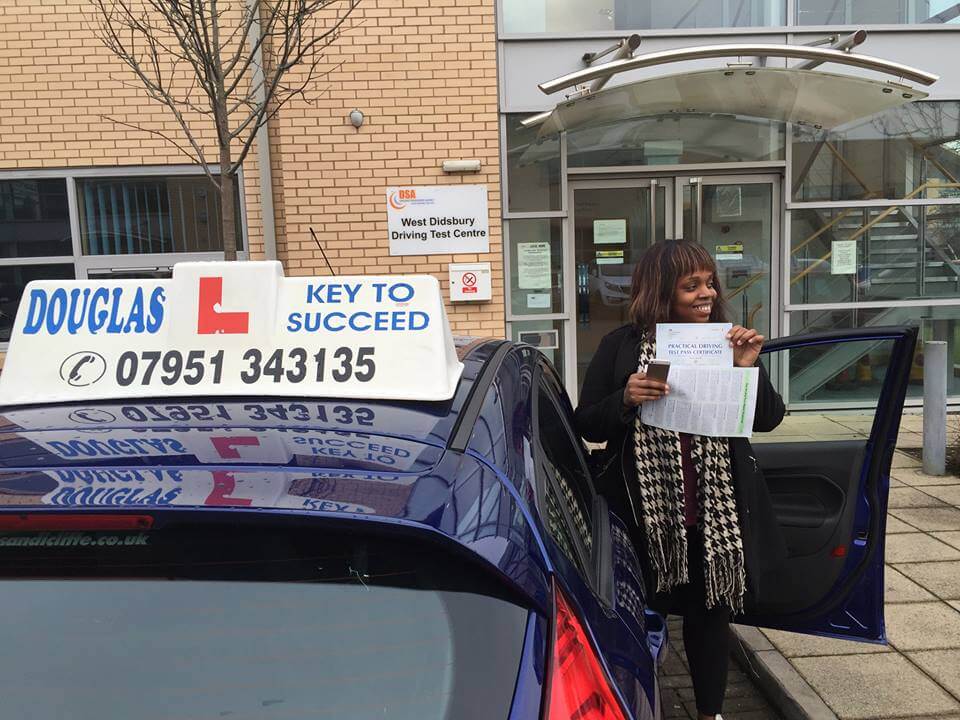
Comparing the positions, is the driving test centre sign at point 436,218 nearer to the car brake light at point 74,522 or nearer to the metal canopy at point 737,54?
the metal canopy at point 737,54

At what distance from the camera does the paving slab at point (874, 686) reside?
2893 millimetres

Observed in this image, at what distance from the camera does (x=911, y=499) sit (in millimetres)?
5508

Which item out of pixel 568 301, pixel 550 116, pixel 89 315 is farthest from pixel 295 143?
pixel 89 315

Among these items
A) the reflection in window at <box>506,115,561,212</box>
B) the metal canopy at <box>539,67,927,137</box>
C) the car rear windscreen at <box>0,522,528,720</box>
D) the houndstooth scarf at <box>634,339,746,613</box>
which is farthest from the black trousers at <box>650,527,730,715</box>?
the reflection in window at <box>506,115,561,212</box>

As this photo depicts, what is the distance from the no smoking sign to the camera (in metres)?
7.16

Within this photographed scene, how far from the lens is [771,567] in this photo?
8.38 ft

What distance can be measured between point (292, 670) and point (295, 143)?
21.4ft

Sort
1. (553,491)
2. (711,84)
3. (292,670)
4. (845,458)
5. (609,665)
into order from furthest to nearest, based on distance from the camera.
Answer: (711,84)
(845,458)
(553,491)
(609,665)
(292,670)

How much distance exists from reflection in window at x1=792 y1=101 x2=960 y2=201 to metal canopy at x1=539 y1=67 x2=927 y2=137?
37 centimetres

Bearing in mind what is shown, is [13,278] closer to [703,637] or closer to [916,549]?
[703,637]

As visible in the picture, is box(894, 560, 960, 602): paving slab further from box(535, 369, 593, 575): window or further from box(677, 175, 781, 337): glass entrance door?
box(677, 175, 781, 337): glass entrance door

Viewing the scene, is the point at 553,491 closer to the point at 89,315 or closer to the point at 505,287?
the point at 89,315

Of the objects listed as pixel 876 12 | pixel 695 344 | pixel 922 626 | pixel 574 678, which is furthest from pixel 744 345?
pixel 876 12

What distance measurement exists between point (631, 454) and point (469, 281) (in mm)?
4678
